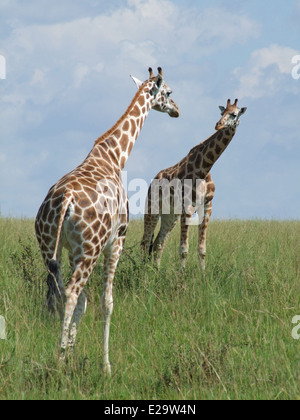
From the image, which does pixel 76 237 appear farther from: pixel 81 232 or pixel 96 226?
pixel 96 226

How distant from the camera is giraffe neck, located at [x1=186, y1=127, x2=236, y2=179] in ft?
32.6

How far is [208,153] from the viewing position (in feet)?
32.9

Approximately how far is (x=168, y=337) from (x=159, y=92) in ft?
10.7

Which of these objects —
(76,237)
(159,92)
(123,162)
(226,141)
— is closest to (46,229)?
(76,237)

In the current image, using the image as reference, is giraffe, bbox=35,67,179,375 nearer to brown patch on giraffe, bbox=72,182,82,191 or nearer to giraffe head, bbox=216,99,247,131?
brown patch on giraffe, bbox=72,182,82,191

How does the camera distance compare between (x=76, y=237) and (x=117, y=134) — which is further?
(x=117, y=134)

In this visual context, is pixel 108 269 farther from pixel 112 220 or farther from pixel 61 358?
pixel 61 358

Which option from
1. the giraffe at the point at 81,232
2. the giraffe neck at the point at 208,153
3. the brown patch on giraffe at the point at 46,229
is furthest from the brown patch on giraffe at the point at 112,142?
the giraffe neck at the point at 208,153

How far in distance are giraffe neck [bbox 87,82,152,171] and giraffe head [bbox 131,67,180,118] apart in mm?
95


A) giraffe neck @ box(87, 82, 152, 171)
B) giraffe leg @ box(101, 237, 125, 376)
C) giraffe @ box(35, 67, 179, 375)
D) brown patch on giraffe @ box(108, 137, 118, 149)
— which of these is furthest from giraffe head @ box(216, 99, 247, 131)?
giraffe leg @ box(101, 237, 125, 376)

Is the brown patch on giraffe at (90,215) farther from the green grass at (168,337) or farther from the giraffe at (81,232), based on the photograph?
the green grass at (168,337)

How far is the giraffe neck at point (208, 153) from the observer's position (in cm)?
994

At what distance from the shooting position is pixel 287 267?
29.0 feet
